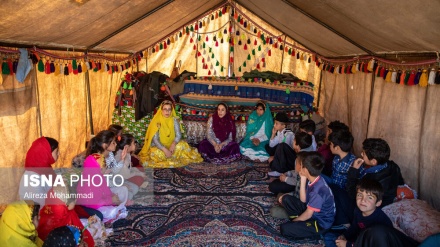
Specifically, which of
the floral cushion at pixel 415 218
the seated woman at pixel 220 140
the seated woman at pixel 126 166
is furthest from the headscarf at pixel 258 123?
the floral cushion at pixel 415 218

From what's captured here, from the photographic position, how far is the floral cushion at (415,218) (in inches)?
106

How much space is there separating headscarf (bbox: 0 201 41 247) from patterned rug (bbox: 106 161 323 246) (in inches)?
28.8

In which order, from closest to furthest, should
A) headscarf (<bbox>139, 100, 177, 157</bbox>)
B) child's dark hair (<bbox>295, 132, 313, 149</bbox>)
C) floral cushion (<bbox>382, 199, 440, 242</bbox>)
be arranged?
floral cushion (<bbox>382, 199, 440, 242</bbox>)
child's dark hair (<bbox>295, 132, 313, 149</bbox>)
headscarf (<bbox>139, 100, 177, 157</bbox>)

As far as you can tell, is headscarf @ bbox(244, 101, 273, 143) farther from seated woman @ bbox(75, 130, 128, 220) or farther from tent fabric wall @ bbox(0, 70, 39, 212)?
tent fabric wall @ bbox(0, 70, 39, 212)

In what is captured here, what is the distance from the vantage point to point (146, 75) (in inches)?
218

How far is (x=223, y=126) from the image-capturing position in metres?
5.11

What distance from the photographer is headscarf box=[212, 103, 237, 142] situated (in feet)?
16.7

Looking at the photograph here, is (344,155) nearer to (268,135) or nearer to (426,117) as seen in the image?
(426,117)

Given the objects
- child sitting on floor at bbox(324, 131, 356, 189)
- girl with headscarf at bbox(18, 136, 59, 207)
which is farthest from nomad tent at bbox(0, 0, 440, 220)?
child sitting on floor at bbox(324, 131, 356, 189)

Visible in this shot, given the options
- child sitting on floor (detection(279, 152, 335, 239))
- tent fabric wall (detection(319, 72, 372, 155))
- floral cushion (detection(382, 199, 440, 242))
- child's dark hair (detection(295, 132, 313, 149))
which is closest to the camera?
floral cushion (detection(382, 199, 440, 242))

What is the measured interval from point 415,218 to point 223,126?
2872mm

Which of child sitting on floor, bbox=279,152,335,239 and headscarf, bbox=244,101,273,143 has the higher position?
headscarf, bbox=244,101,273,143

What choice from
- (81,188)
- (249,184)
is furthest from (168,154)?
(81,188)

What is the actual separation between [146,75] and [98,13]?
7.34ft
